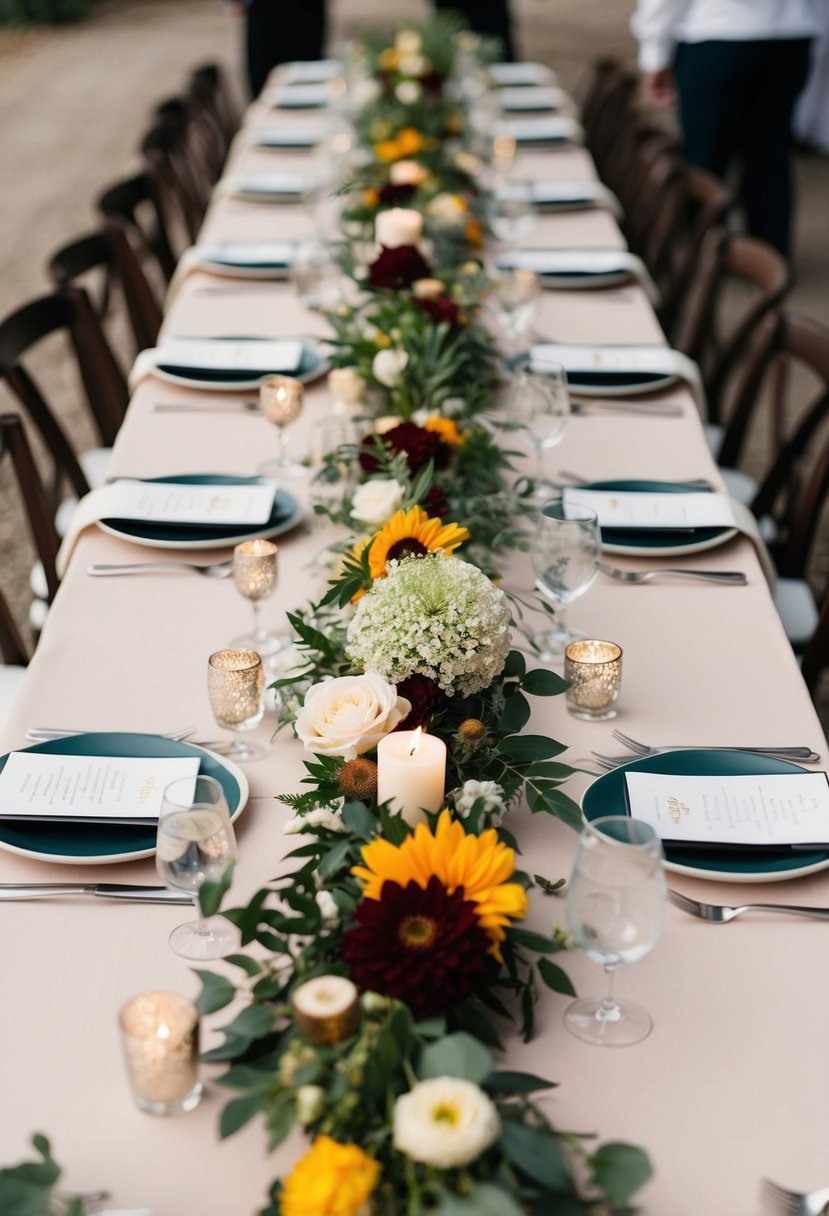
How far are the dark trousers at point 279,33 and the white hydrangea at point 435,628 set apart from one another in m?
6.49

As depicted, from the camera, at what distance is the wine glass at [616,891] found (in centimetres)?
113

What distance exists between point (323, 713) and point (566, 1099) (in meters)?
0.44

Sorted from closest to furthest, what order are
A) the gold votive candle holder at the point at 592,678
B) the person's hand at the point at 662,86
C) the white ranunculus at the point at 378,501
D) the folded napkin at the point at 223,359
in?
the gold votive candle holder at the point at 592,678 → the white ranunculus at the point at 378,501 → the folded napkin at the point at 223,359 → the person's hand at the point at 662,86

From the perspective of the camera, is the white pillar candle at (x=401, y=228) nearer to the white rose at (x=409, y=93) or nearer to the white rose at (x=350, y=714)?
the white rose at (x=409, y=93)

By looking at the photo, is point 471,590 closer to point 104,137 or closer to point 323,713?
point 323,713

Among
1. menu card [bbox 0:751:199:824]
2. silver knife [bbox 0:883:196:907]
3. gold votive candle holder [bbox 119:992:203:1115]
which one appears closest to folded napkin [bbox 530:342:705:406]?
menu card [bbox 0:751:199:824]

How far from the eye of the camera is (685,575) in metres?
2.06

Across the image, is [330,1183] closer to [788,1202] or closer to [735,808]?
[788,1202]

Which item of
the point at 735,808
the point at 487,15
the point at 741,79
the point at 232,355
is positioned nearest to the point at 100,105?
the point at 487,15

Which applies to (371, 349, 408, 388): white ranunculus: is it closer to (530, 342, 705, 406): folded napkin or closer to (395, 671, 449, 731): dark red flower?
(530, 342, 705, 406): folded napkin

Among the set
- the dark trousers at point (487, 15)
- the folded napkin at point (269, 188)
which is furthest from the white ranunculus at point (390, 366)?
the dark trousers at point (487, 15)

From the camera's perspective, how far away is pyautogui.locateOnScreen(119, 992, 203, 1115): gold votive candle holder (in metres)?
1.11

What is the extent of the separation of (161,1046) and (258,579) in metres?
0.80

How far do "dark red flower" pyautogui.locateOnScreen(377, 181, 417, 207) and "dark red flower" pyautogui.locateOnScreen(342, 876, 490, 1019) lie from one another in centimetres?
233
